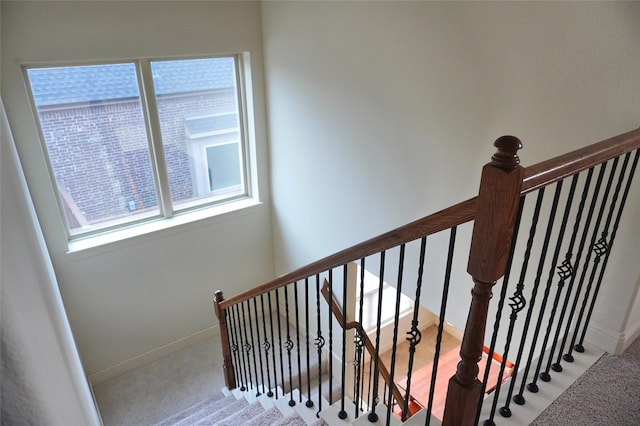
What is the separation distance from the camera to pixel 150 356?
4625 millimetres

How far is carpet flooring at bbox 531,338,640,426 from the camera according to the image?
5.02 feet

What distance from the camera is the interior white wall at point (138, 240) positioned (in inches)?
127

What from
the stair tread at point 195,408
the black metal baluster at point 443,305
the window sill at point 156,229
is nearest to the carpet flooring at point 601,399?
the black metal baluster at point 443,305

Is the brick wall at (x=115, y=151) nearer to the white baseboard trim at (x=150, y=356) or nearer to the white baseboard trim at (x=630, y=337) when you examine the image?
the white baseboard trim at (x=150, y=356)

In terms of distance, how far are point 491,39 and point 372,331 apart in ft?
13.6

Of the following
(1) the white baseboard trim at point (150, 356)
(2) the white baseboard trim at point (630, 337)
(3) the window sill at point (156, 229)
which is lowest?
(1) the white baseboard trim at point (150, 356)

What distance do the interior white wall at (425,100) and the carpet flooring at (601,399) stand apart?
0.78 ft

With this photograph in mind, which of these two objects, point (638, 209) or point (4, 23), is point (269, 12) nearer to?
point (4, 23)

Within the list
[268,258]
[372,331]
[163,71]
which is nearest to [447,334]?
[372,331]

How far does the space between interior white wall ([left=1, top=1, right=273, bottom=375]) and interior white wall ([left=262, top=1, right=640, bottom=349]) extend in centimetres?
47

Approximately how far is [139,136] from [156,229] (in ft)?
3.00

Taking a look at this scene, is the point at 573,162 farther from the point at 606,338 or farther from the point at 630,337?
the point at 630,337

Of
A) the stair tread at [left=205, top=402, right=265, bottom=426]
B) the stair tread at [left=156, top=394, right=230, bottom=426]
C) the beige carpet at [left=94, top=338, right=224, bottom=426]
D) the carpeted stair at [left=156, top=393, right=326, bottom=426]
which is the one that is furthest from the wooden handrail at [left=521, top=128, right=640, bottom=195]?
the beige carpet at [left=94, top=338, right=224, bottom=426]

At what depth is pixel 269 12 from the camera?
13.0ft
